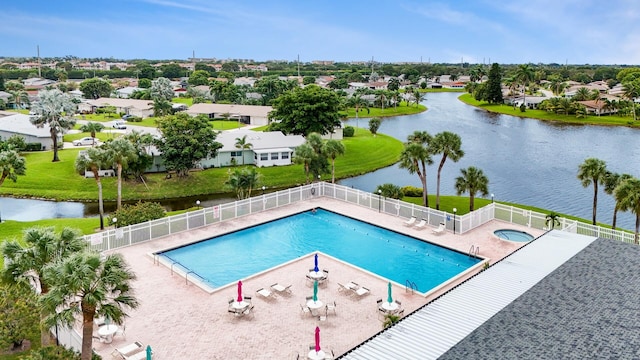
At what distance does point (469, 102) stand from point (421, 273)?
109m

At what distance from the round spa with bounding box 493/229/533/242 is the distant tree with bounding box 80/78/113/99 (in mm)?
104235

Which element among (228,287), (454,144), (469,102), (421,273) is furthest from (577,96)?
(228,287)

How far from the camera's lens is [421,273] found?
76.0ft

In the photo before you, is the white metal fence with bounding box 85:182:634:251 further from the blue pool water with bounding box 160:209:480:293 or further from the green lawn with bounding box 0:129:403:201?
the green lawn with bounding box 0:129:403:201

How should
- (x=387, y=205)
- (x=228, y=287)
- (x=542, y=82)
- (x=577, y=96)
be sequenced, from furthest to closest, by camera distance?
1. (x=542, y=82)
2. (x=577, y=96)
3. (x=387, y=205)
4. (x=228, y=287)

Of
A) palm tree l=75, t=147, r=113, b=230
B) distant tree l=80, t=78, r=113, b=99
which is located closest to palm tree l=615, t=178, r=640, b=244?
palm tree l=75, t=147, r=113, b=230

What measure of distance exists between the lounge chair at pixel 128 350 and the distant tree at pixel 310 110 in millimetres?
36921

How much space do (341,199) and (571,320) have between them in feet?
71.7

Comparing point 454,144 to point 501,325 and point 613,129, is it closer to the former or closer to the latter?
point 501,325

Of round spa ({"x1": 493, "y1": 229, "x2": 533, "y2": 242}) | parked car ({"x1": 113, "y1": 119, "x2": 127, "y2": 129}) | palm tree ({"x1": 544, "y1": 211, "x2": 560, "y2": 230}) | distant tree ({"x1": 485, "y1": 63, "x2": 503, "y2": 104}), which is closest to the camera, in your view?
palm tree ({"x1": 544, "y1": 211, "x2": 560, "y2": 230})

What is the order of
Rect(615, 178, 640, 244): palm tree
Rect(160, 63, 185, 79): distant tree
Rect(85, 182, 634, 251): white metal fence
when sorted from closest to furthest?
Rect(615, 178, 640, 244): palm tree
Rect(85, 182, 634, 251): white metal fence
Rect(160, 63, 185, 79): distant tree

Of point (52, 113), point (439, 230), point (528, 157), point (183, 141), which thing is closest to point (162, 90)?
point (52, 113)

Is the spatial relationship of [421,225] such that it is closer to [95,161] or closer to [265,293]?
[265,293]

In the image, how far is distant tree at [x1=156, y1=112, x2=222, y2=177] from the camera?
42.5 meters
